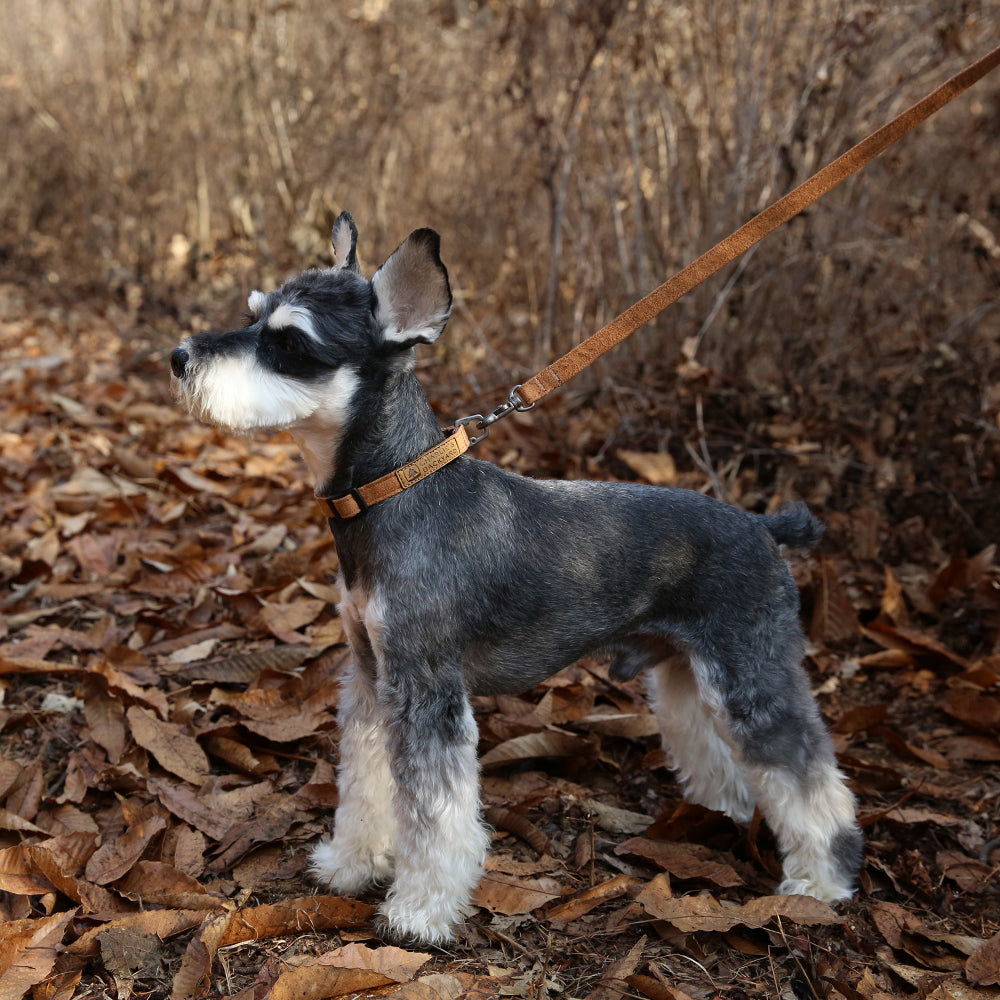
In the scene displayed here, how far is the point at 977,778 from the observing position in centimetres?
430

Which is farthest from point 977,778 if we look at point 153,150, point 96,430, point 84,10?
point 84,10

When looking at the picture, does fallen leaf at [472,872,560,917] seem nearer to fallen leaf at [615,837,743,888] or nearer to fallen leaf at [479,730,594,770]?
fallen leaf at [615,837,743,888]

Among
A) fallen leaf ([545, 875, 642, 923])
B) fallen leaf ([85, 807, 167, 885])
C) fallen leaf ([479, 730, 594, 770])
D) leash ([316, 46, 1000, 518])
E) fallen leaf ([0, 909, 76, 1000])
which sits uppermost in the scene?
leash ([316, 46, 1000, 518])

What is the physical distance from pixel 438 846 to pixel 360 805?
1.51ft

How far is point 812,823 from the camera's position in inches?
138

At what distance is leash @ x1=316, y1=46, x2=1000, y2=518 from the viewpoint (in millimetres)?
3217

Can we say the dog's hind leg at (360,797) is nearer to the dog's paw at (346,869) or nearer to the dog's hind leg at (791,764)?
the dog's paw at (346,869)

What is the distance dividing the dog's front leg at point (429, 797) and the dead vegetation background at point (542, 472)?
0.19m

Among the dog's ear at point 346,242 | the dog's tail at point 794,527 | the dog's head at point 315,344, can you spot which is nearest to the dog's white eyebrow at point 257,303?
the dog's head at point 315,344

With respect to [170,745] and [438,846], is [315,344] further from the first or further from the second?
[170,745]

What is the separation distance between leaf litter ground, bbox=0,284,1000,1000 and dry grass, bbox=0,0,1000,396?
97 centimetres

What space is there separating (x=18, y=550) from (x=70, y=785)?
2370 mm

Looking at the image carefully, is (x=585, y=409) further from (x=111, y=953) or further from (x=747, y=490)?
(x=111, y=953)

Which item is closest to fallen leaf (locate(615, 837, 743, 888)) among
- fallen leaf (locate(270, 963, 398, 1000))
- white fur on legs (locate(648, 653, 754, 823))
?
white fur on legs (locate(648, 653, 754, 823))
